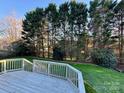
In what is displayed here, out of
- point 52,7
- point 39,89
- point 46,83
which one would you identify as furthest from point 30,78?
point 52,7

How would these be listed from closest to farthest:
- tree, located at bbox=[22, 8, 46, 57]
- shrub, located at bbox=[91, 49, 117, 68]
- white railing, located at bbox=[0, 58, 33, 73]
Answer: white railing, located at bbox=[0, 58, 33, 73] → shrub, located at bbox=[91, 49, 117, 68] → tree, located at bbox=[22, 8, 46, 57]

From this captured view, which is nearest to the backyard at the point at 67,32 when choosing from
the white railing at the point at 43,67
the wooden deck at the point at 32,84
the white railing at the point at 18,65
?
the white railing at the point at 18,65

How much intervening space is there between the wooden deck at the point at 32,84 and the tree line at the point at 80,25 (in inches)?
390

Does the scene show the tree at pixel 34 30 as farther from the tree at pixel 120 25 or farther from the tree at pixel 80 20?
the tree at pixel 120 25

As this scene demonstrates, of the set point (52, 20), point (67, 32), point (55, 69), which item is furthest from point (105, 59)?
point (55, 69)

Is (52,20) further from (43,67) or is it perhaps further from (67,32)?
(43,67)

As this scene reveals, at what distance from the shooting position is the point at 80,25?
58.7ft

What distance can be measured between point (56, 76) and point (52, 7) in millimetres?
11769

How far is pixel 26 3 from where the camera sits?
2123 centimetres

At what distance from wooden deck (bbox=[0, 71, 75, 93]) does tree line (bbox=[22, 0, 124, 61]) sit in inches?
390

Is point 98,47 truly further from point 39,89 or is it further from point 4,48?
point 39,89

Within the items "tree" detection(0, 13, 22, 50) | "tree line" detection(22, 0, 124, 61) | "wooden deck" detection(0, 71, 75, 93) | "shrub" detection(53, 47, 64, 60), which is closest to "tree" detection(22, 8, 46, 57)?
"tree line" detection(22, 0, 124, 61)

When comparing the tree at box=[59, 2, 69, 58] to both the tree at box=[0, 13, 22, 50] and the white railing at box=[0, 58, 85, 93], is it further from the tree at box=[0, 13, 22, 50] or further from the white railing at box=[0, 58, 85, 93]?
the white railing at box=[0, 58, 85, 93]

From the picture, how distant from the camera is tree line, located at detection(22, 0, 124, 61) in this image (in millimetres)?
17328
